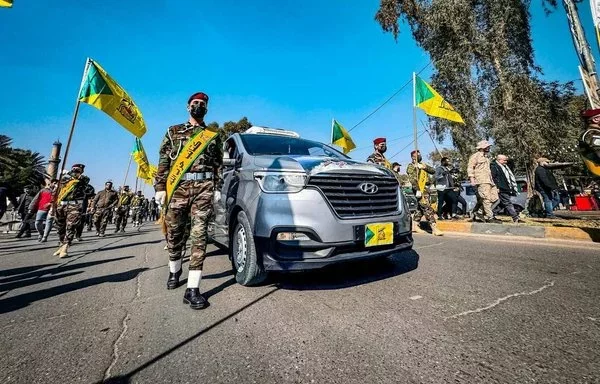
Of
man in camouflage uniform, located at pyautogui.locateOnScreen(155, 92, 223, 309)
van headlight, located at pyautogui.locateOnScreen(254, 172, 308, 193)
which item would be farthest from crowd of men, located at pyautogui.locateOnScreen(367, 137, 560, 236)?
man in camouflage uniform, located at pyautogui.locateOnScreen(155, 92, 223, 309)

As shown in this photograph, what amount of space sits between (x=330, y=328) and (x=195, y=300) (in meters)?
1.31

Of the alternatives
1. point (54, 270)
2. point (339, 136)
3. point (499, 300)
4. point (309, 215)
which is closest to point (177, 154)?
point (309, 215)

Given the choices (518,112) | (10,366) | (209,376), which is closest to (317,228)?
(209,376)

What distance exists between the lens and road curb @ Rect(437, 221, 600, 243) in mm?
5047

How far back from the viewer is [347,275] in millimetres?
3355

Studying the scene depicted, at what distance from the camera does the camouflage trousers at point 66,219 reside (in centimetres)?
670

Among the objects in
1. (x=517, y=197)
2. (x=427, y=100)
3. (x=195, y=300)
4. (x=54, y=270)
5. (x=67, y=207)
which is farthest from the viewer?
(x=517, y=197)

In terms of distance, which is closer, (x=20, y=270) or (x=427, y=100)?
(x=20, y=270)

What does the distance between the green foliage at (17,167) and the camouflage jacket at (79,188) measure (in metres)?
34.9

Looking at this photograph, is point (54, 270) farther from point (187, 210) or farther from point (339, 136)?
point (339, 136)

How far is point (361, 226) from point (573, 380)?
5.48 feet

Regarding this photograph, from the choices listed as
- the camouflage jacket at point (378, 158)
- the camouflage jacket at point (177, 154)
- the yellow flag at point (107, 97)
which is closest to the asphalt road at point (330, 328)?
the camouflage jacket at point (177, 154)

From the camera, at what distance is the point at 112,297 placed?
3129 millimetres

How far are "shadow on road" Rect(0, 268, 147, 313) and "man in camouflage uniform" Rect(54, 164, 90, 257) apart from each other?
11.2 feet
